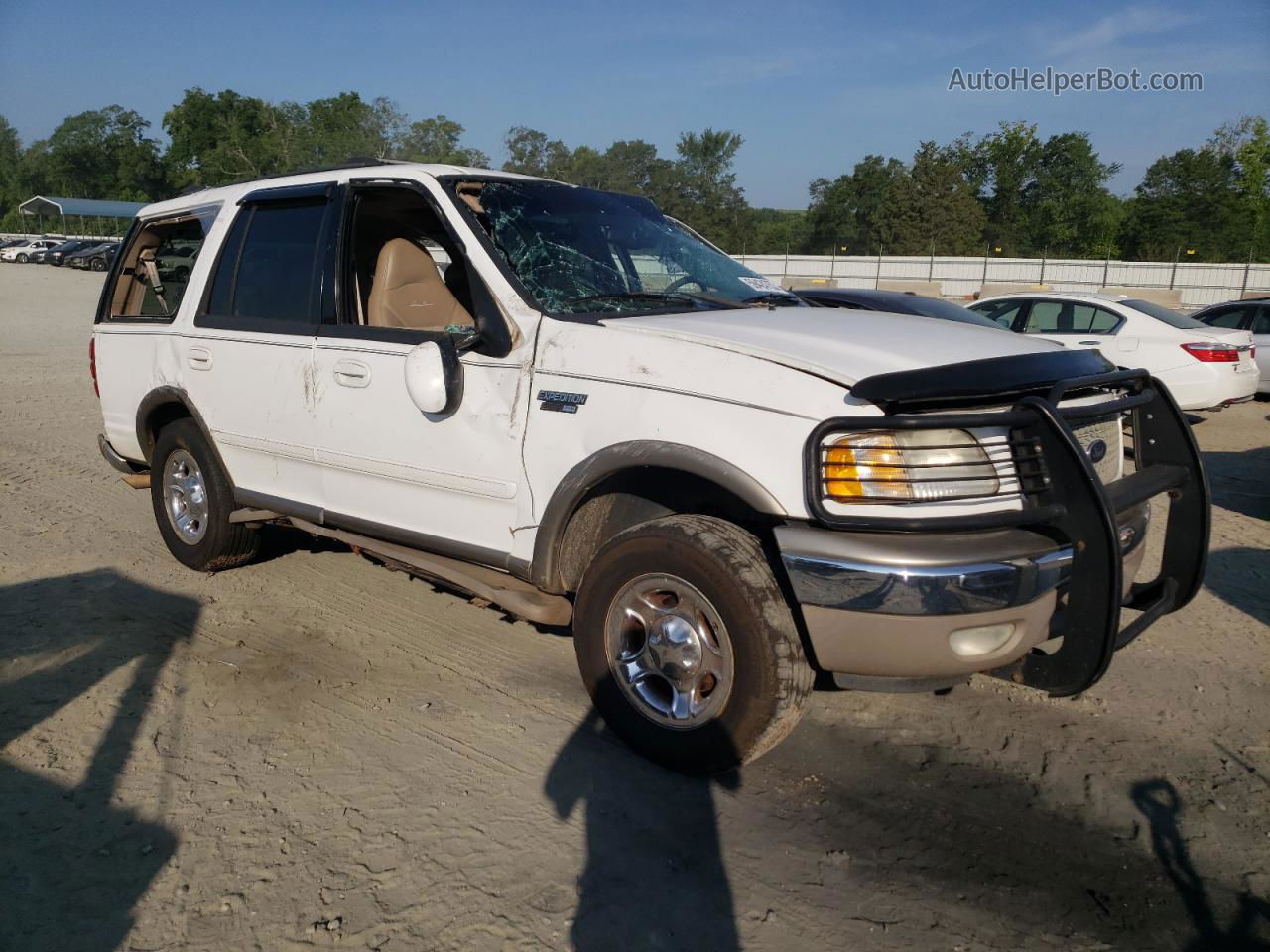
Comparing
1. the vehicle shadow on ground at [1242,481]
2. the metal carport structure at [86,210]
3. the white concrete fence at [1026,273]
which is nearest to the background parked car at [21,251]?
the metal carport structure at [86,210]

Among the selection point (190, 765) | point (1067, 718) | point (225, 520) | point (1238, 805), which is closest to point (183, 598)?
point (225, 520)

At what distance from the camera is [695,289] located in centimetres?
426

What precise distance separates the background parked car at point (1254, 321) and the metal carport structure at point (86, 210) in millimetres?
71030

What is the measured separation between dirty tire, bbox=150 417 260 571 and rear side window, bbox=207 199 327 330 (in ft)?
2.44

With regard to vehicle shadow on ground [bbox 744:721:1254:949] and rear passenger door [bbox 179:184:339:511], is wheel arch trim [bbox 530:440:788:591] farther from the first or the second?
rear passenger door [bbox 179:184:339:511]

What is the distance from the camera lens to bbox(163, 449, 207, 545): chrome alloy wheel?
17.4 feet

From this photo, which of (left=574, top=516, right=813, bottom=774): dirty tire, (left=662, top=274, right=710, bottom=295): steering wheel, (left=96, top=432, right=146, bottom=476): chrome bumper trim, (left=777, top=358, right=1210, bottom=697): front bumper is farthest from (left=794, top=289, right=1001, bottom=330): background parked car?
(left=777, top=358, right=1210, bottom=697): front bumper

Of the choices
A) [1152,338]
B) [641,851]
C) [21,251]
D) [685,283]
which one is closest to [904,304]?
[1152,338]

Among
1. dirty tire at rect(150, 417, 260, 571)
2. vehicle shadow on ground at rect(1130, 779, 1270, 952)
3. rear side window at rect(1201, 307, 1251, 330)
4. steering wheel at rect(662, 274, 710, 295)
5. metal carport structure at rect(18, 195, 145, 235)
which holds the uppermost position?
metal carport structure at rect(18, 195, 145, 235)

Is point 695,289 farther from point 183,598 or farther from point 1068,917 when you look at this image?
point 183,598

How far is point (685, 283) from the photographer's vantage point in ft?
14.1

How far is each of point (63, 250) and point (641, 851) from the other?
5931 centimetres

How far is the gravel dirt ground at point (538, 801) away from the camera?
2.66m

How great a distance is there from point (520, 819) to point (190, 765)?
1273 millimetres
